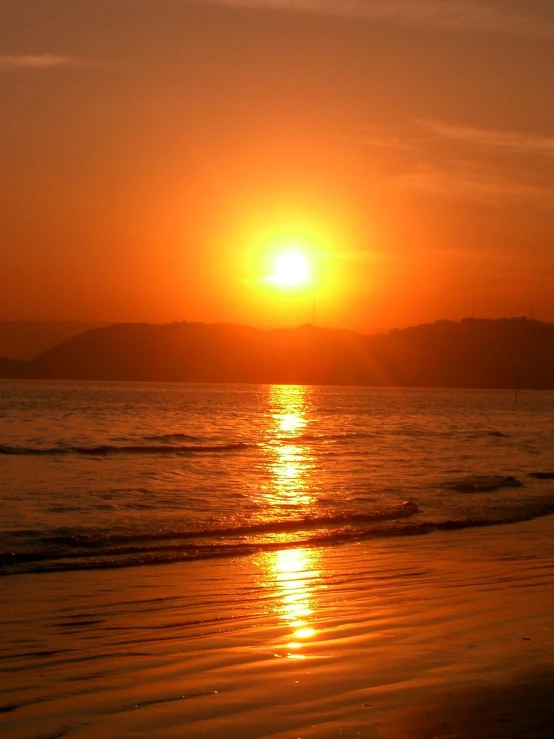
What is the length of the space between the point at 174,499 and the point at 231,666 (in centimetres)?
1295

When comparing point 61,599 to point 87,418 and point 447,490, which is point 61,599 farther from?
point 87,418

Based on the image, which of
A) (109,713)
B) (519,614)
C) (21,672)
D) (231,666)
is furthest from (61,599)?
(519,614)

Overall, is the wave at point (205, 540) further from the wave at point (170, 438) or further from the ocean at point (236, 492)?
the wave at point (170, 438)

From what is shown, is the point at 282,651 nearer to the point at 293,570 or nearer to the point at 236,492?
the point at 293,570

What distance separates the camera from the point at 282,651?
7016 millimetres

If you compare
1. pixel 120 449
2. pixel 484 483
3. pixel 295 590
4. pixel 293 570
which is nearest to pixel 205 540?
pixel 293 570

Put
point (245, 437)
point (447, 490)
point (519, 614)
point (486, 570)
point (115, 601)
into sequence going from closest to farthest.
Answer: point (519, 614)
point (115, 601)
point (486, 570)
point (447, 490)
point (245, 437)

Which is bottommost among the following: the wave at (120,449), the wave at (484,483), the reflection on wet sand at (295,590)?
the wave at (484,483)

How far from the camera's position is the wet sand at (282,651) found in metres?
5.37

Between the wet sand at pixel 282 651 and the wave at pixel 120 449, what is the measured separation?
69.2 feet

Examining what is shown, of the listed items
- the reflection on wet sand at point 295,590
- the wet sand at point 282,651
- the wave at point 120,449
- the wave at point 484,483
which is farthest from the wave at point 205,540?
the wave at point 120,449

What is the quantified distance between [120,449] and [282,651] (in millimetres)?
28402

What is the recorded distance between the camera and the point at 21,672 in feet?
21.6

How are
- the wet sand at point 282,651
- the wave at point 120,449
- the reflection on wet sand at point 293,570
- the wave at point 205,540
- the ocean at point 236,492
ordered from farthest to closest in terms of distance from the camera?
the wave at point 120,449
the ocean at point 236,492
the wave at point 205,540
the reflection on wet sand at point 293,570
the wet sand at point 282,651
